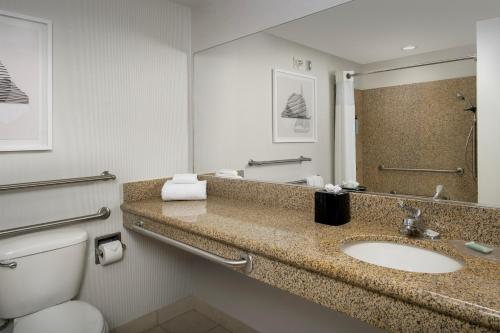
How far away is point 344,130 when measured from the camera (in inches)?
58.7

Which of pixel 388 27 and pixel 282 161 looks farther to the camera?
pixel 282 161

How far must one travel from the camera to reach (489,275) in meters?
0.84

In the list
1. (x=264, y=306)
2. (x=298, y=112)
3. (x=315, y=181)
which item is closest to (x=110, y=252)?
(x=264, y=306)

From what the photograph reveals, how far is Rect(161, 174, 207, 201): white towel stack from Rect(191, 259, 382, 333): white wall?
547 mm

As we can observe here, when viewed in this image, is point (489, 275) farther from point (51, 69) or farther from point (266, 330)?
point (51, 69)

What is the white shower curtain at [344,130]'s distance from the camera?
1458 mm

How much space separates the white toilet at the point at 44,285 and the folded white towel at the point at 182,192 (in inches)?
19.9

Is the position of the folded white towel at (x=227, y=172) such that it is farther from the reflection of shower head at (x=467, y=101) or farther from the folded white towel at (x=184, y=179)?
the reflection of shower head at (x=467, y=101)

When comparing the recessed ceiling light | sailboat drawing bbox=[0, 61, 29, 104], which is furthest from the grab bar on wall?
the recessed ceiling light

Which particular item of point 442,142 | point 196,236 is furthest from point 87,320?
point 442,142

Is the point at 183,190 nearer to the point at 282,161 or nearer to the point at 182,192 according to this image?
the point at 182,192

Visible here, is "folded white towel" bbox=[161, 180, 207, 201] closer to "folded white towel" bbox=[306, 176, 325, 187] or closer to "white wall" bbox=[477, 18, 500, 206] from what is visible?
"folded white towel" bbox=[306, 176, 325, 187]

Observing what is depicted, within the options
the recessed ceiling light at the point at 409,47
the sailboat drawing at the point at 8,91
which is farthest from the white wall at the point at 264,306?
the sailboat drawing at the point at 8,91

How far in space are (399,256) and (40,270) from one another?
1524 mm
